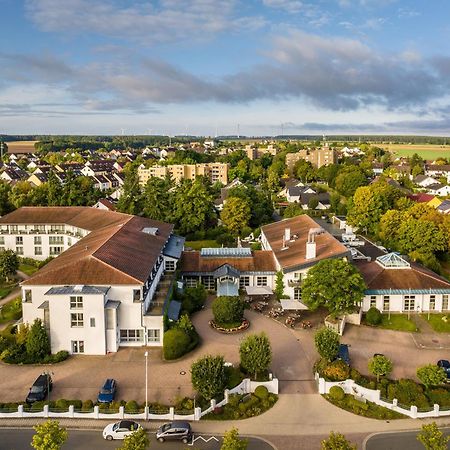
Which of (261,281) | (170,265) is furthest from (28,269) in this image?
(261,281)

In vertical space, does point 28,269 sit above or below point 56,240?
below

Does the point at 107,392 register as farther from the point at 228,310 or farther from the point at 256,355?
the point at 228,310

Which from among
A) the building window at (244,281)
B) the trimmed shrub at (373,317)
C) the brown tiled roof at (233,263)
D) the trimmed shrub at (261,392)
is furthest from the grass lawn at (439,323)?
the trimmed shrub at (261,392)

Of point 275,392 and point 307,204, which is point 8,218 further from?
point 307,204

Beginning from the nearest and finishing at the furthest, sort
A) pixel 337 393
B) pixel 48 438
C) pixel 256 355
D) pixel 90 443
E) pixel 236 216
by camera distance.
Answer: pixel 48 438, pixel 90 443, pixel 337 393, pixel 256 355, pixel 236 216

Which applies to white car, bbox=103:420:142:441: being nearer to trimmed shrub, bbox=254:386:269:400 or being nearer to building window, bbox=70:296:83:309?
trimmed shrub, bbox=254:386:269:400

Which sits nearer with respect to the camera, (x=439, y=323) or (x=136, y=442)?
(x=136, y=442)

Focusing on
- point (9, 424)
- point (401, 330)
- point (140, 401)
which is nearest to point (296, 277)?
point (401, 330)
